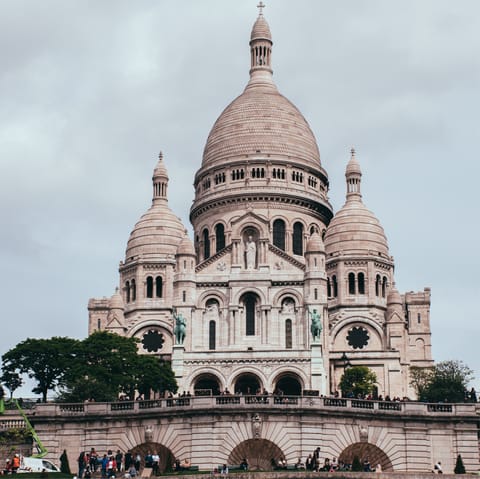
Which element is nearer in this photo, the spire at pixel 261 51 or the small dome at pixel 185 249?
the small dome at pixel 185 249

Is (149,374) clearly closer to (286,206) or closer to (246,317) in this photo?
(246,317)

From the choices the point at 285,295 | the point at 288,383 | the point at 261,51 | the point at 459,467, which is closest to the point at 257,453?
the point at 459,467

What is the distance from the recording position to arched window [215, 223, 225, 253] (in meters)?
134

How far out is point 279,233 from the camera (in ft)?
440

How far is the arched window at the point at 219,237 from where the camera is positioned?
13388 centimetres

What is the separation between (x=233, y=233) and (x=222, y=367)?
17478 millimetres

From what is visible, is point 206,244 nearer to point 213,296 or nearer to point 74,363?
point 213,296

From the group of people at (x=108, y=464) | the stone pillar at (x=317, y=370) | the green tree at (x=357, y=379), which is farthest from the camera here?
the stone pillar at (x=317, y=370)

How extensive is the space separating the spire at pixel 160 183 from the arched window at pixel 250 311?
21.1m

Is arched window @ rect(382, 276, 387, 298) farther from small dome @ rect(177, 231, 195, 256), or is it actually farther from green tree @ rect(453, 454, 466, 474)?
green tree @ rect(453, 454, 466, 474)

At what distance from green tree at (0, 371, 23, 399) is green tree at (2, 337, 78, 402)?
0.09 meters

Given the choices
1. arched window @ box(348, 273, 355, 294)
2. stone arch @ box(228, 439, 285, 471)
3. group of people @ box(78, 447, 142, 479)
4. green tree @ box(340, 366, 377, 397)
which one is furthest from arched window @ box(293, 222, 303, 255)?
group of people @ box(78, 447, 142, 479)

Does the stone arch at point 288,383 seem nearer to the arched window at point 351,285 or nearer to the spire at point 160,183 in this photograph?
the arched window at point 351,285

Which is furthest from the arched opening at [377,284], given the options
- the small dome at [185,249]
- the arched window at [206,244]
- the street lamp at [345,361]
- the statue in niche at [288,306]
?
the small dome at [185,249]
